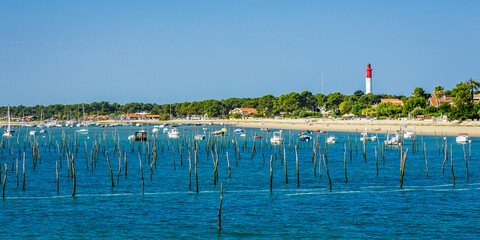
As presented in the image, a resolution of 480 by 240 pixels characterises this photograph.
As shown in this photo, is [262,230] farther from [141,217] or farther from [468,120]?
[468,120]

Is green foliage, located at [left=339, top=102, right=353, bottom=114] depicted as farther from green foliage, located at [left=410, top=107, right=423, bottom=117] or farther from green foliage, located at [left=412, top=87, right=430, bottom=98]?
green foliage, located at [left=410, top=107, right=423, bottom=117]

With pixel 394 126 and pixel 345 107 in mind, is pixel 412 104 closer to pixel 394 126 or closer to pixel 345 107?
pixel 394 126

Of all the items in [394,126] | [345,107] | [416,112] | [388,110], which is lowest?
[394,126]

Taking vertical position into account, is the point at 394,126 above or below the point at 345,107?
below

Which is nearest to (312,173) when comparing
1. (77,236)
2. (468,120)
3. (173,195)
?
Answer: (173,195)

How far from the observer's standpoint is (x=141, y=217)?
33.4 meters

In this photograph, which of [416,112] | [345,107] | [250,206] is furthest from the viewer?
[345,107]

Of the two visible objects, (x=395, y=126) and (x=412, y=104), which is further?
(x=412, y=104)

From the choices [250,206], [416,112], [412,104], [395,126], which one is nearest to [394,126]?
[395,126]

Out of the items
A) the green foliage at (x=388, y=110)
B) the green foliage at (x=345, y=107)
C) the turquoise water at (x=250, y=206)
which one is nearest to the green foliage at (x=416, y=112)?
the green foliage at (x=388, y=110)

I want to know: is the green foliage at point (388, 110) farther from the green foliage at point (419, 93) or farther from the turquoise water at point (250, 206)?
the turquoise water at point (250, 206)

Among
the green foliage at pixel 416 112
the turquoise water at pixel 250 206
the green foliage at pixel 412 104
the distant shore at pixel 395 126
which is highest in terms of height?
the green foliage at pixel 412 104

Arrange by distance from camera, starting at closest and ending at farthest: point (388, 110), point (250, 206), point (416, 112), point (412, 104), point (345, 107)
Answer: point (250, 206), point (416, 112), point (412, 104), point (388, 110), point (345, 107)

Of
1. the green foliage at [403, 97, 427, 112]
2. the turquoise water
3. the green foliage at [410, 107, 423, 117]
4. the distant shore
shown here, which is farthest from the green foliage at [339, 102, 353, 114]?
the turquoise water
